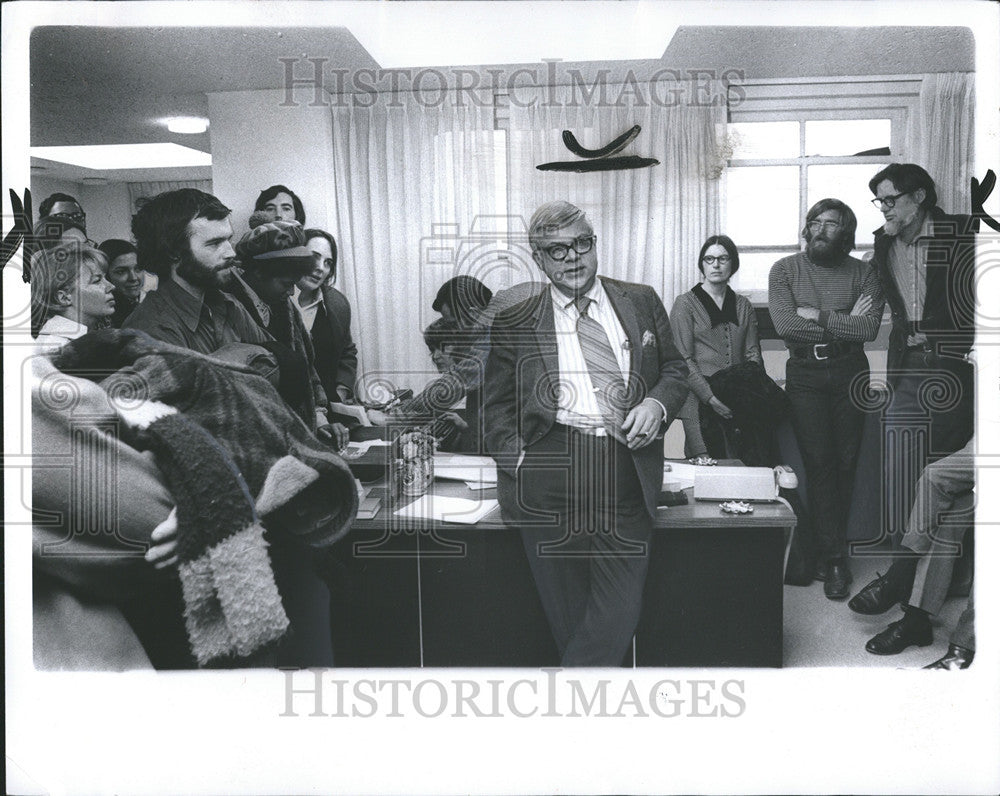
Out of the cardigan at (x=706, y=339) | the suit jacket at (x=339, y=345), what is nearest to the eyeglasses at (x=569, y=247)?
the cardigan at (x=706, y=339)

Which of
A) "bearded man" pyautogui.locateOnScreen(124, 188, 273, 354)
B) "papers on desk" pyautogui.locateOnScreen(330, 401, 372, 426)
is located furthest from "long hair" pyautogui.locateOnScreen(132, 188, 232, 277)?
"papers on desk" pyautogui.locateOnScreen(330, 401, 372, 426)

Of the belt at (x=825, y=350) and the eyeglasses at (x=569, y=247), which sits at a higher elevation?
the eyeglasses at (x=569, y=247)

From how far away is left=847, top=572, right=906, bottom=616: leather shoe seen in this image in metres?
2.61

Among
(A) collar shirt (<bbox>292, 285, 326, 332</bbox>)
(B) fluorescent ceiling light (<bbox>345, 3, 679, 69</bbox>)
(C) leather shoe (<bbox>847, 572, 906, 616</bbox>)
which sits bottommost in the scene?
(C) leather shoe (<bbox>847, 572, 906, 616</bbox>)

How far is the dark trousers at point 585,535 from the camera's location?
2590 millimetres

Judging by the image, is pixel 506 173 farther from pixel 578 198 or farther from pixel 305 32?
pixel 305 32

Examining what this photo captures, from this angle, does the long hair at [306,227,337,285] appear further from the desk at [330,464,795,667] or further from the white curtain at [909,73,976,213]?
the white curtain at [909,73,976,213]

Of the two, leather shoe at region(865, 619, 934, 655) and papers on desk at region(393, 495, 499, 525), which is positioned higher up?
papers on desk at region(393, 495, 499, 525)

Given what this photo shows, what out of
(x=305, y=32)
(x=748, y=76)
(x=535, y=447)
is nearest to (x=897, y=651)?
(x=535, y=447)

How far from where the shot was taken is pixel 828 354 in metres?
2.61

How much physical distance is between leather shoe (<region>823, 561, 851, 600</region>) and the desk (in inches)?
5.5

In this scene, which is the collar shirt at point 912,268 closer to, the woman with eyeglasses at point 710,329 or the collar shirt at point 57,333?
the woman with eyeglasses at point 710,329

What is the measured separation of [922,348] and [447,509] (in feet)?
4.47

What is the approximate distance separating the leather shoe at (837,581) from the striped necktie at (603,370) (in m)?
0.67
